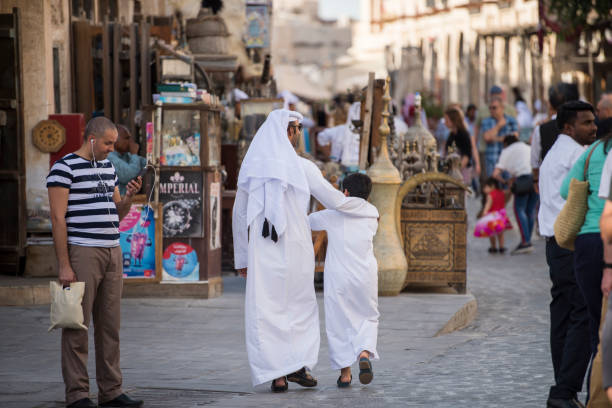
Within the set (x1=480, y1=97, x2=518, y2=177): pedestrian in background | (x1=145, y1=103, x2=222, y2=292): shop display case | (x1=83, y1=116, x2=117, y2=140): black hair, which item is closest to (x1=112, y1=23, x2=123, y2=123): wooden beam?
(x1=145, y1=103, x2=222, y2=292): shop display case

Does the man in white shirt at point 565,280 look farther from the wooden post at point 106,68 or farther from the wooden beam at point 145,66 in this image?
the wooden post at point 106,68

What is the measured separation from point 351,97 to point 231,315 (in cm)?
949

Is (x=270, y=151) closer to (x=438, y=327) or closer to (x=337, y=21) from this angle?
(x=438, y=327)

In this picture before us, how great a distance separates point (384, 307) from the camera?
1102 cm

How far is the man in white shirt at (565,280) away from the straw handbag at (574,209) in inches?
31.8

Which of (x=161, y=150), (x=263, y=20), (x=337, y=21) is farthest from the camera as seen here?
(x=337, y=21)

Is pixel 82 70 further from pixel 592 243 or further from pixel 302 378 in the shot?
pixel 592 243

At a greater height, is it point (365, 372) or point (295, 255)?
point (295, 255)

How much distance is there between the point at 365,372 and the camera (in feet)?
24.8

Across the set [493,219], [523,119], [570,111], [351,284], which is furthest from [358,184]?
[523,119]

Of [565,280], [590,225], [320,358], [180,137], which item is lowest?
[320,358]

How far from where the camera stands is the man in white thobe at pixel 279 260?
749cm

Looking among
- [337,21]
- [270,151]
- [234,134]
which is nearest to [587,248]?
[270,151]

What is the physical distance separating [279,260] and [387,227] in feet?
13.4
